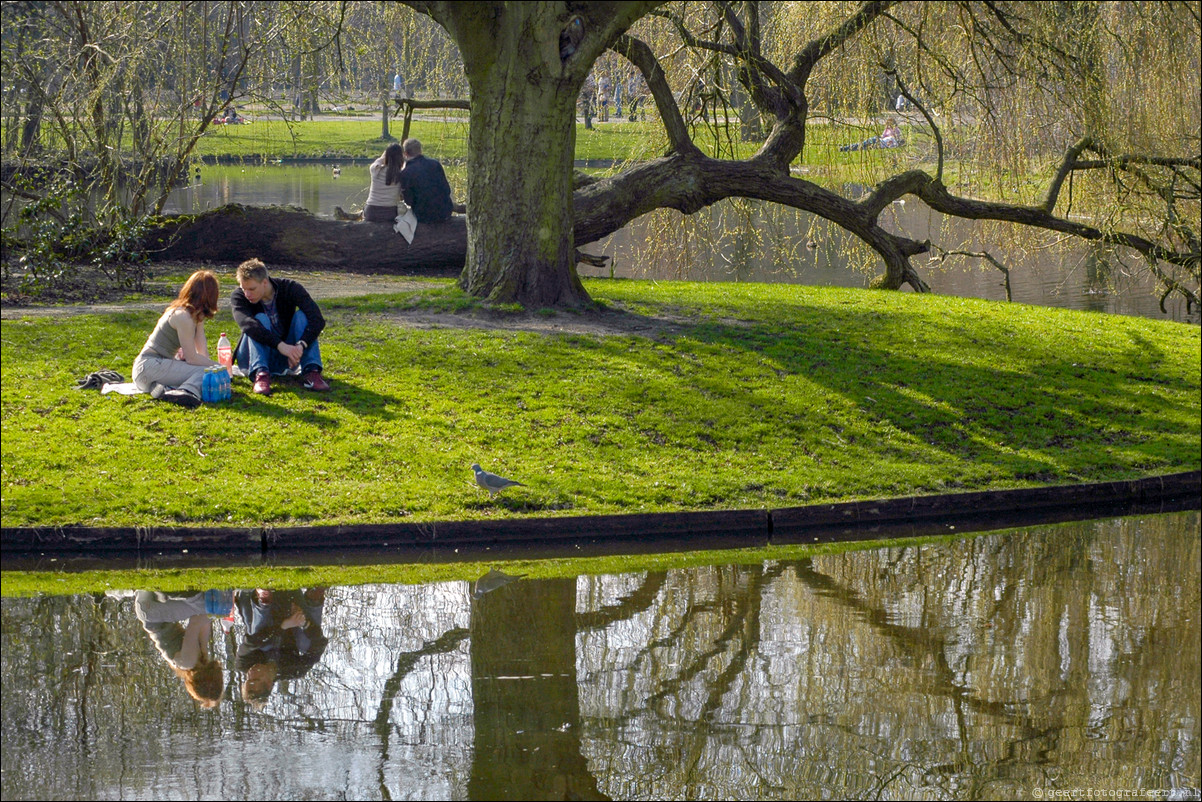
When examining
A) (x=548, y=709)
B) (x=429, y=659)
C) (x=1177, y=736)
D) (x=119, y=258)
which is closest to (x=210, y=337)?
(x=119, y=258)

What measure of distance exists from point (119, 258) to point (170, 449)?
21.4 ft

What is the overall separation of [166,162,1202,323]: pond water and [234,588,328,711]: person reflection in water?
482 inches

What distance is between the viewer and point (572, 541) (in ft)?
29.0

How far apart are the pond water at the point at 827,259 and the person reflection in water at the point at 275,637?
40.2 feet

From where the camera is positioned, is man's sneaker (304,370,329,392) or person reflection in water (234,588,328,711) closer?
person reflection in water (234,588,328,711)

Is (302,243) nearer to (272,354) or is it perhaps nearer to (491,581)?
(272,354)

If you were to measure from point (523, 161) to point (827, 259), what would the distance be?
12.4 meters

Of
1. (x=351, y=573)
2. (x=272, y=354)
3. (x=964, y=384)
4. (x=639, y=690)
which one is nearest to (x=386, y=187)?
(x=272, y=354)

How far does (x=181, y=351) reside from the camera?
419 inches

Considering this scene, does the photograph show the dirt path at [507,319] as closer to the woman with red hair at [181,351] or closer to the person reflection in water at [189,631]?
the woman with red hair at [181,351]

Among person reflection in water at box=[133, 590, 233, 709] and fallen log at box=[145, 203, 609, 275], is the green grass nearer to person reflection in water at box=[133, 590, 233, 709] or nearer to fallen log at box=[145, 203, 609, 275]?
person reflection in water at box=[133, 590, 233, 709]

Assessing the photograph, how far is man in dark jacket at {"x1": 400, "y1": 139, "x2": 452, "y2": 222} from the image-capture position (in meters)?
18.2

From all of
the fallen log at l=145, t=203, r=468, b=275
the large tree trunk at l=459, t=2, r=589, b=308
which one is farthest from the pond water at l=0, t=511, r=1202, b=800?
the fallen log at l=145, t=203, r=468, b=275

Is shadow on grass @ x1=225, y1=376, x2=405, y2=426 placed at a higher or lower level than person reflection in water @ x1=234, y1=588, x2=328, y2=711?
higher
